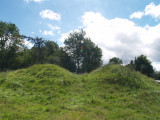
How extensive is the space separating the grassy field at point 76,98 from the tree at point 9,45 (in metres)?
26.9

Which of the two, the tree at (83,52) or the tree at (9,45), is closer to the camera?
the tree at (9,45)

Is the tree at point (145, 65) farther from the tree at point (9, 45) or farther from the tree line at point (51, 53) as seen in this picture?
the tree at point (9, 45)

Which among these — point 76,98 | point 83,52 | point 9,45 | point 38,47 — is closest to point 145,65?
point 83,52

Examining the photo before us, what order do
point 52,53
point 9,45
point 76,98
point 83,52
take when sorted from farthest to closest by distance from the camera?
point 52,53
point 83,52
point 9,45
point 76,98

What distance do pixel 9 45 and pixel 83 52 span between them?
25.3 meters

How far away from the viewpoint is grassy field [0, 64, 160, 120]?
577 centimetres

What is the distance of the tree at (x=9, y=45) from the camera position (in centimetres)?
3591

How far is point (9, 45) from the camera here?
3922cm

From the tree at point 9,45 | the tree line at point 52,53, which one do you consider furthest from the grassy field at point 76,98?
the tree at point 9,45

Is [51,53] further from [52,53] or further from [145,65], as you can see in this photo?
[145,65]

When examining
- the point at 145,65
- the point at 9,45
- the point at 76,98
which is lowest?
the point at 76,98

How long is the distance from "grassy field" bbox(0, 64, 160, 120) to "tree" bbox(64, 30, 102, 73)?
31468 mm

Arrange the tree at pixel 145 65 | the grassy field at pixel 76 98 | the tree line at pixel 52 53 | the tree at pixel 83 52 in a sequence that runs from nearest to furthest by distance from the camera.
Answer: the grassy field at pixel 76 98, the tree line at pixel 52 53, the tree at pixel 145 65, the tree at pixel 83 52

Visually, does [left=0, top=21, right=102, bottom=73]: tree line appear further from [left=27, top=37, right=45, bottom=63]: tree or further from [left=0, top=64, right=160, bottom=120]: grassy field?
[left=0, top=64, right=160, bottom=120]: grassy field
